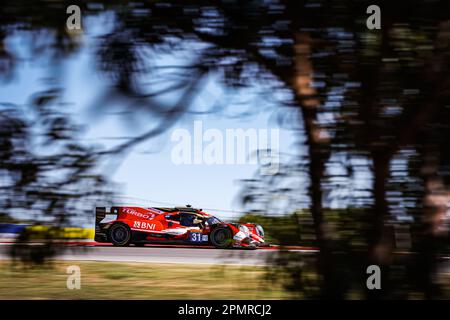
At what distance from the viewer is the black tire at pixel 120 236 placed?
33.0ft

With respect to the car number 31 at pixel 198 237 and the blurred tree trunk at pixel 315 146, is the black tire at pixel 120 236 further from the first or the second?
the blurred tree trunk at pixel 315 146

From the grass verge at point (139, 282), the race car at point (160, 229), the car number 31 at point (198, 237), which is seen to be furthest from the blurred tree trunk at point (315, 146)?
the car number 31 at point (198, 237)

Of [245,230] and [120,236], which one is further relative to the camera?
[120,236]

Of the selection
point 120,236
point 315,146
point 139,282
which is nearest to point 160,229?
point 120,236

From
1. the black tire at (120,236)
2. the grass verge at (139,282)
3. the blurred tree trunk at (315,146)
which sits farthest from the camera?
the black tire at (120,236)

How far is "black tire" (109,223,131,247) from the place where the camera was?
10.1 m

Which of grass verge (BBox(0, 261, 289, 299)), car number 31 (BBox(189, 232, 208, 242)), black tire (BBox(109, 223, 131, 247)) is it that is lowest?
grass verge (BBox(0, 261, 289, 299))

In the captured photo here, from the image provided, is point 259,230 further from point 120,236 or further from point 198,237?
point 120,236

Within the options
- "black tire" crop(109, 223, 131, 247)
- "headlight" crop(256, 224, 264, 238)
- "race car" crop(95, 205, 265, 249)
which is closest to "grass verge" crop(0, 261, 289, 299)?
"headlight" crop(256, 224, 264, 238)

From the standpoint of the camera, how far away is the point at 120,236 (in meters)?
10.7

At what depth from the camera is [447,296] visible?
2.39 meters

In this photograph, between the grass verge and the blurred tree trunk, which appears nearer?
the blurred tree trunk

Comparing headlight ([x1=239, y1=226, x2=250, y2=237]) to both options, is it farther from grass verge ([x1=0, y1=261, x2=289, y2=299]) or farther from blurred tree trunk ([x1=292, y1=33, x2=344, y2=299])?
blurred tree trunk ([x1=292, y1=33, x2=344, y2=299])
